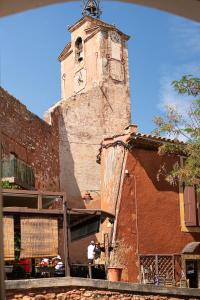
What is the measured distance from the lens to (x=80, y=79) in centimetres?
2803

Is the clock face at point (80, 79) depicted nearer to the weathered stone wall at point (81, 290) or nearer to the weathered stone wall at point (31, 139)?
the weathered stone wall at point (31, 139)

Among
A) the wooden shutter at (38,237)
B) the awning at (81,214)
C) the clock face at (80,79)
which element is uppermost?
the clock face at (80,79)

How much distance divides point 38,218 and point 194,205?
6987mm

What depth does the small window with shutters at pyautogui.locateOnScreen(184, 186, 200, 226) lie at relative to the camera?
17109mm

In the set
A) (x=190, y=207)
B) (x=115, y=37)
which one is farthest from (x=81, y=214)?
(x=115, y=37)

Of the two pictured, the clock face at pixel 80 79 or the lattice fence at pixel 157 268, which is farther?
the clock face at pixel 80 79

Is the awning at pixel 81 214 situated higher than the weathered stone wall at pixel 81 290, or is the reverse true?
the awning at pixel 81 214

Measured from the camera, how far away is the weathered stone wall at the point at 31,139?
18.9m

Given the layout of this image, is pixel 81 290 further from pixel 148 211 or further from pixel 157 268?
pixel 148 211

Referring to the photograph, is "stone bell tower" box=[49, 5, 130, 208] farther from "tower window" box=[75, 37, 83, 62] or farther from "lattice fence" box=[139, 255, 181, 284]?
"lattice fence" box=[139, 255, 181, 284]

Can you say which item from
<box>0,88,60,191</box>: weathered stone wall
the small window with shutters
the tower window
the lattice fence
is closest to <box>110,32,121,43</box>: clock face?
the tower window

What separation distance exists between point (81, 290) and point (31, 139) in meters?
10.6

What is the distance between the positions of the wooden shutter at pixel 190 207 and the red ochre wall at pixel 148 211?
27 cm

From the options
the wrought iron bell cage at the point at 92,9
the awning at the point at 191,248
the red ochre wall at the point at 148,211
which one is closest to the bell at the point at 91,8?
the wrought iron bell cage at the point at 92,9
